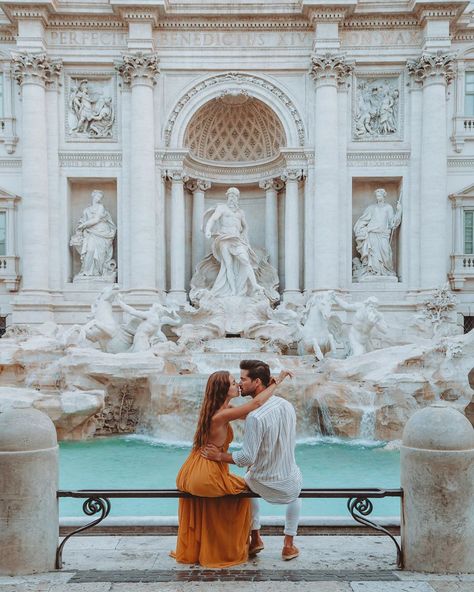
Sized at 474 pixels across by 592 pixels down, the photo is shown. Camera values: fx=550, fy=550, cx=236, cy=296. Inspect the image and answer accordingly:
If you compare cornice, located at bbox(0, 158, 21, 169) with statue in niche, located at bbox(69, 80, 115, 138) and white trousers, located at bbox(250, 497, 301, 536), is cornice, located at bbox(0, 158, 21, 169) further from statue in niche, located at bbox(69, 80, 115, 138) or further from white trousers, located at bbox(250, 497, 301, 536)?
white trousers, located at bbox(250, 497, 301, 536)

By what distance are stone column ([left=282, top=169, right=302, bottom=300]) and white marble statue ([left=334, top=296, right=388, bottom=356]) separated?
4.10 m

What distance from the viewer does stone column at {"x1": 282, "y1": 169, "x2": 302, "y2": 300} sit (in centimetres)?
1797

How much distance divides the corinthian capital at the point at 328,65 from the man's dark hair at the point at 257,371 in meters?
15.4


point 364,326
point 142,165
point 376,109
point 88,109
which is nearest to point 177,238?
point 142,165

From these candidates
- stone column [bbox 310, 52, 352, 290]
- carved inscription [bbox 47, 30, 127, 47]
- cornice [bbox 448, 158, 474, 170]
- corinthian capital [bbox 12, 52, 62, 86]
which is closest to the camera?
corinthian capital [bbox 12, 52, 62, 86]

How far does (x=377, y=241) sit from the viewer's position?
709 inches

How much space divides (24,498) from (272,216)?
52.9ft

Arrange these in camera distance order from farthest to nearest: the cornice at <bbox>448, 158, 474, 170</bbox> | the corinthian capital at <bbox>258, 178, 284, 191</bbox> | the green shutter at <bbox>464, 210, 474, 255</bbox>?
the corinthian capital at <bbox>258, 178, 284, 191</bbox> → the green shutter at <bbox>464, 210, 474, 255</bbox> → the cornice at <bbox>448, 158, 474, 170</bbox>

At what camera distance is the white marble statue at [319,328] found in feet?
47.1

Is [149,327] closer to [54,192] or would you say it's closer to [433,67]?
[54,192]

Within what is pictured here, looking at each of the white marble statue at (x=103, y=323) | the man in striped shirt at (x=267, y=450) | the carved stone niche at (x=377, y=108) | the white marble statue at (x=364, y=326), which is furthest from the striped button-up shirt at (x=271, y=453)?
the carved stone niche at (x=377, y=108)

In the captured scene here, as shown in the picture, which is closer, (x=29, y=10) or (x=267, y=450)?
(x=267, y=450)

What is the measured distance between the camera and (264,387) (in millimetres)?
4094

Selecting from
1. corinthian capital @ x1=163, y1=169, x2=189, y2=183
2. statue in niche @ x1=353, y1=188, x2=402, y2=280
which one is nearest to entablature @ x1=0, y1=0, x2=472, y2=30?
corinthian capital @ x1=163, y1=169, x2=189, y2=183
